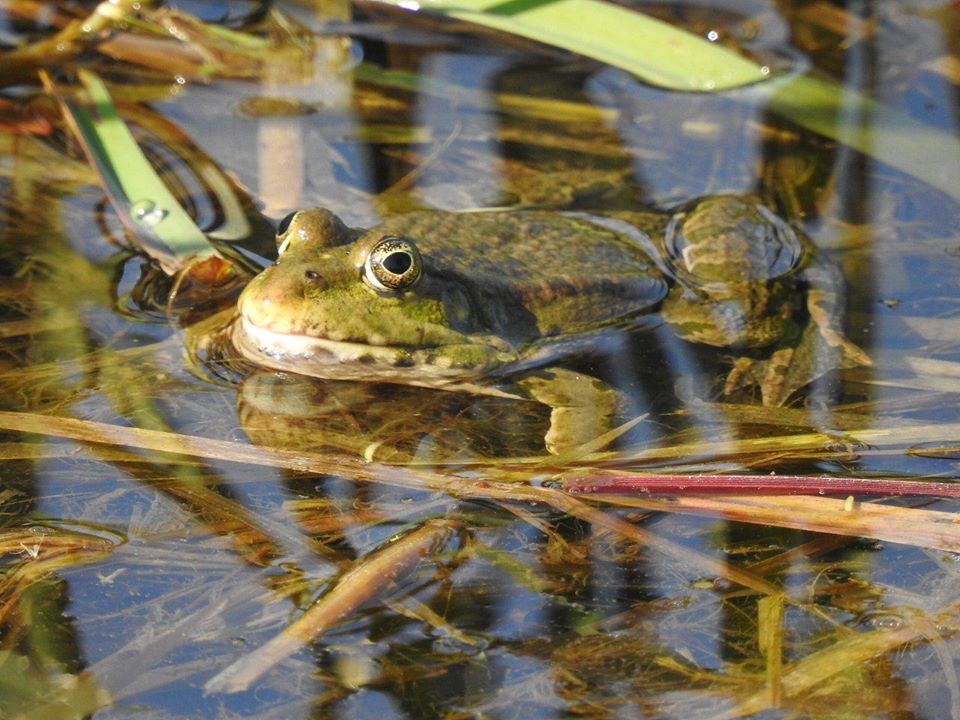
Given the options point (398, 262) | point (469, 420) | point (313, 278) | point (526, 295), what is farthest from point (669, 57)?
point (313, 278)

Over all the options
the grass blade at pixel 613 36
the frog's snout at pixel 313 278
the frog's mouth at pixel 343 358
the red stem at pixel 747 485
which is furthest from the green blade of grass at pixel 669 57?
the red stem at pixel 747 485

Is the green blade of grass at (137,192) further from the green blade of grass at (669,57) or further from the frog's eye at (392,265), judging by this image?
the green blade of grass at (669,57)

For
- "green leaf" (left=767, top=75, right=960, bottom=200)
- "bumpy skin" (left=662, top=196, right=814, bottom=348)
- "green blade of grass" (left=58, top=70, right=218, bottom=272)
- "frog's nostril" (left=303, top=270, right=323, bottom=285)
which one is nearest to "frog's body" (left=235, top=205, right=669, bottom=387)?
"frog's nostril" (left=303, top=270, right=323, bottom=285)

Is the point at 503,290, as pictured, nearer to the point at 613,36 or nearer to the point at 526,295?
the point at 526,295

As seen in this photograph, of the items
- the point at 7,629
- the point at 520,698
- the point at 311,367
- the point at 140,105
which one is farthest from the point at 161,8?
the point at 520,698

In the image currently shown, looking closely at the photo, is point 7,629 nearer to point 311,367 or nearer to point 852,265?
point 311,367

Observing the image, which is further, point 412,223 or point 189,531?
point 412,223

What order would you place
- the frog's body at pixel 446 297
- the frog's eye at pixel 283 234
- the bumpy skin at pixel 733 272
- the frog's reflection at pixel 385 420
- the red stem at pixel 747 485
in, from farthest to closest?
1. the bumpy skin at pixel 733 272
2. the frog's eye at pixel 283 234
3. the frog's body at pixel 446 297
4. the frog's reflection at pixel 385 420
5. the red stem at pixel 747 485
